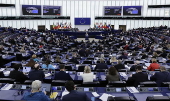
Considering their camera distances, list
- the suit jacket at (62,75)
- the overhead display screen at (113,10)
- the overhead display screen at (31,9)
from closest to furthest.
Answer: the suit jacket at (62,75) < the overhead display screen at (31,9) < the overhead display screen at (113,10)

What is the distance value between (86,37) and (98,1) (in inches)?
547

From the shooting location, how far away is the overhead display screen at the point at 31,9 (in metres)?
35.6

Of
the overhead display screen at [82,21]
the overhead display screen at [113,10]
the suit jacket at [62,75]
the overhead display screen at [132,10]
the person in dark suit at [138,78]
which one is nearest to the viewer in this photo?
the person in dark suit at [138,78]

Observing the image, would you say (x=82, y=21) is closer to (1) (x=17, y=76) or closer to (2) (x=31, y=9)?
(2) (x=31, y=9)

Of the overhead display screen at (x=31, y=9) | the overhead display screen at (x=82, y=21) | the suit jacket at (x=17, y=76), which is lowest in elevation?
the suit jacket at (x=17, y=76)

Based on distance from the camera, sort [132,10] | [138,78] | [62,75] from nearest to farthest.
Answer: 1. [138,78]
2. [62,75]
3. [132,10]

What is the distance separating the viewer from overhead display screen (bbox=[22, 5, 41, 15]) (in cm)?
3558

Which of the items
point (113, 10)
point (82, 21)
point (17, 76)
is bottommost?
point (17, 76)

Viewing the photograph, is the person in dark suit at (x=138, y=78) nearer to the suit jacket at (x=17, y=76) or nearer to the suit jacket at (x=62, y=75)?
the suit jacket at (x=62, y=75)

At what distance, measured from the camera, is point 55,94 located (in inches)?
191

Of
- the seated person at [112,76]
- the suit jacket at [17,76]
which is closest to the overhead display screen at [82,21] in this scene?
the suit jacket at [17,76]

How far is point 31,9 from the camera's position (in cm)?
3612

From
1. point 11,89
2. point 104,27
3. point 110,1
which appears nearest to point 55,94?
point 11,89

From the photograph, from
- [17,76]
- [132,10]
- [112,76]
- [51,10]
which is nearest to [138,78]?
[112,76]
